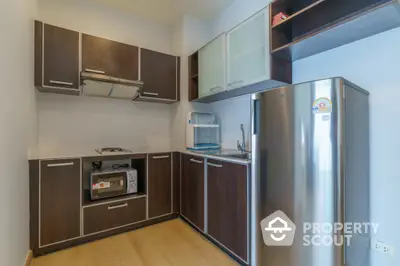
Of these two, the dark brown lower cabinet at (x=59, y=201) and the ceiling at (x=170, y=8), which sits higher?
the ceiling at (x=170, y=8)

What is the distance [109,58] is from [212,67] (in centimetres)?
124

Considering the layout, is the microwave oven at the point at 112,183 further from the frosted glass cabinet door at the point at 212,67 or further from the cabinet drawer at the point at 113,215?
the frosted glass cabinet door at the point at 212,67

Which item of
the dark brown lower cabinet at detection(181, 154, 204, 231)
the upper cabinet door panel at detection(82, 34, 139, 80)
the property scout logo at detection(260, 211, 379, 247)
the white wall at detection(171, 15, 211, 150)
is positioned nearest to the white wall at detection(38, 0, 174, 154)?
the white wall at detection(171, 15, 211, 150)

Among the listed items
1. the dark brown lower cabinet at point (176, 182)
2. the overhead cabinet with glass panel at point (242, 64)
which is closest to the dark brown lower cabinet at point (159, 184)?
the dark brown lower cabinet at point (176, 182)

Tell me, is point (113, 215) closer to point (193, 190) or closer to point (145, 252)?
point (145, 252)

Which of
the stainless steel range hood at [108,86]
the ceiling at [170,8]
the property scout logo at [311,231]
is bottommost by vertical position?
the property scout logo at [311,231]

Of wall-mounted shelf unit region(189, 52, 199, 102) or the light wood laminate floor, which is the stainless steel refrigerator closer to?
the light wood laminate floor

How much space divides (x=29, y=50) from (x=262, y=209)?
96.5 inches

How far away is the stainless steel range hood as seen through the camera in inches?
89.0

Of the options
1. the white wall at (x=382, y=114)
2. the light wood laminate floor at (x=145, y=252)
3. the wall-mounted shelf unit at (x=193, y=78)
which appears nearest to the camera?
the white wall at (x=382, y=114)

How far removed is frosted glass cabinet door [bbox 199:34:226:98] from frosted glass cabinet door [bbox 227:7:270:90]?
0.32ft

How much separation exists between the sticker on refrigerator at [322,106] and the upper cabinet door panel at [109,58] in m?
2.14

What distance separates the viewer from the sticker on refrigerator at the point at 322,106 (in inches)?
47.9

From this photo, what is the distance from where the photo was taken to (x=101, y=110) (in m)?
2.80
